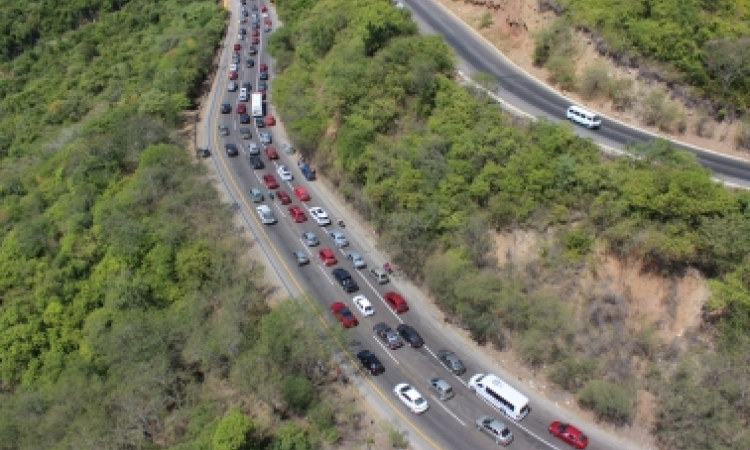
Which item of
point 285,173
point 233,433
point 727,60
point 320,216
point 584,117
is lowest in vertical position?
point 233,433

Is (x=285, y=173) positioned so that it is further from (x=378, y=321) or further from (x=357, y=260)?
(x=378, y=321)

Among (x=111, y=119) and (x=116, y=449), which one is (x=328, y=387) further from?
(x=111, y=119)

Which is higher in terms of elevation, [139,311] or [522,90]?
[522,90]

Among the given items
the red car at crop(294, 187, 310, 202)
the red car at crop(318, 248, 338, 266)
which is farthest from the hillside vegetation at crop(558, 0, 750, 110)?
the red car at crop(318, 248, 338, 266)

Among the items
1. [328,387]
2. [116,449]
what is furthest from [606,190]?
[116,449]

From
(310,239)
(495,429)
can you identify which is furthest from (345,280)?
(495,429)

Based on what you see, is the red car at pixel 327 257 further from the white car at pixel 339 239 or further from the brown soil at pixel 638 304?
the brown soil at pixel 638 304

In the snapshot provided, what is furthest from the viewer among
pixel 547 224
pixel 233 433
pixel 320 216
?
pixel 320 216

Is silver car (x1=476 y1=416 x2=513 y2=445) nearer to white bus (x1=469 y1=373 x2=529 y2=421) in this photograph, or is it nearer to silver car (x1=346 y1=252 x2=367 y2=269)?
white bus (x1=469 y1=373 x2=529 y2=421)
